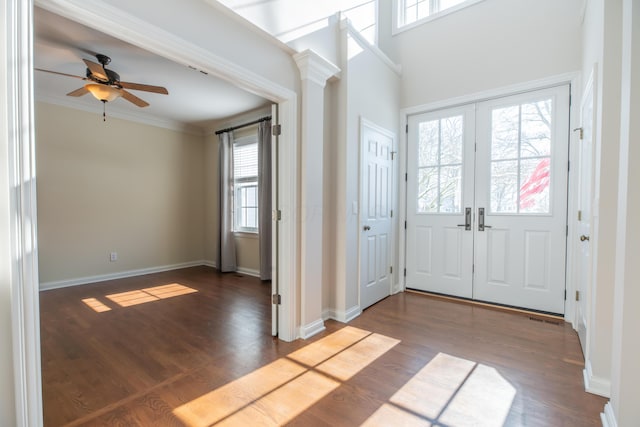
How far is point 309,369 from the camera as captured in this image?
209 centimetres

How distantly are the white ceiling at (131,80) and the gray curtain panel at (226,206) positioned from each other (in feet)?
1.67

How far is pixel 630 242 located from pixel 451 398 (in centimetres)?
124

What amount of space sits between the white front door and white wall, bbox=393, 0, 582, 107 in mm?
935

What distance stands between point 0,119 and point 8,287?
0.65 metres

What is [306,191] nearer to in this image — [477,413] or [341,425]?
[341,425]

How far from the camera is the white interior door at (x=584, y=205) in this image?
2.27 metres

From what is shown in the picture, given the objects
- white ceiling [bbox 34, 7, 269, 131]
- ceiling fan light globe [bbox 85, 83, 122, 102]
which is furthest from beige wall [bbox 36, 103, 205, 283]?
ceiling fan light globe [bbox 85, 83, 122, 102]

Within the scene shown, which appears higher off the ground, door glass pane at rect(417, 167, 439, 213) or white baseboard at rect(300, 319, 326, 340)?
door glass pane at rect(417, 167, 439, 213)

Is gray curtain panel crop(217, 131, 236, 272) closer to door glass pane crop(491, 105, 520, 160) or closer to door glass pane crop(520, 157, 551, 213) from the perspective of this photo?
door glass pane crop(491, 105, 520, 160)

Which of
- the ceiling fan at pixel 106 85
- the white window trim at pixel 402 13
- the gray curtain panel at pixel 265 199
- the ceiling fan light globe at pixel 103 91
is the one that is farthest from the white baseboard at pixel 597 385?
the ceiling fan light globe at pixel 103 91

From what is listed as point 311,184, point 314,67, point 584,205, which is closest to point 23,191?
point 311,184

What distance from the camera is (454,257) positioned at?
12.1 feet

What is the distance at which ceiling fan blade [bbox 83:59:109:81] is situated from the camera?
271 cm

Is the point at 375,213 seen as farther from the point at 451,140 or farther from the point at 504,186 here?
the point at 504,186
